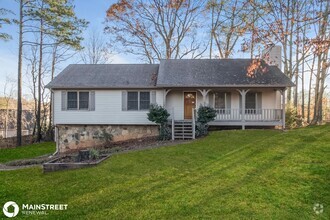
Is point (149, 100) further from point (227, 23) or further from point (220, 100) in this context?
point (227, 23)

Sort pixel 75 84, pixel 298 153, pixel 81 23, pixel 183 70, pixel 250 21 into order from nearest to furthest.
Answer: pixel 298 153 < pixel 75 84 < pixel 183 70 < pixel 81 23 < pixel 250 21

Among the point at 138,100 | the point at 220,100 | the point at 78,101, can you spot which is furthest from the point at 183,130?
the point at 78,101

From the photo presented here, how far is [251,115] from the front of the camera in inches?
540

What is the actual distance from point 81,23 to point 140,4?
739cm

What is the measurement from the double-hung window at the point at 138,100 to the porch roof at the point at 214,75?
4.22 feet

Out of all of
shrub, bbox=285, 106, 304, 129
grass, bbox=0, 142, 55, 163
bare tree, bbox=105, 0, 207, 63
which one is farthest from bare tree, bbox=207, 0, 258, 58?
grass, bbox=0, 142, 55, 163

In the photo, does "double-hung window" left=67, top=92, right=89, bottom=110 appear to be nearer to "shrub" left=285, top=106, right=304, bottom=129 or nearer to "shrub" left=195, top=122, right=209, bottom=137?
"shrub" left=195, top=122, right=209, bottom=137

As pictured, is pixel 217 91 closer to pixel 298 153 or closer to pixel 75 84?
pixel 298 153

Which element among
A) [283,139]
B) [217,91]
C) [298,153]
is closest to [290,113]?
[217,91]

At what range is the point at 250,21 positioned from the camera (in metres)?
20.2

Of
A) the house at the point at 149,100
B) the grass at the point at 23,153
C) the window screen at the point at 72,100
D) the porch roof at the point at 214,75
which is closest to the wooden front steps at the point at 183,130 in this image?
the house at the point at 149,100

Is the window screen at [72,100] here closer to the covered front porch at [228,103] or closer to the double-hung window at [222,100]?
the covered front porch at [228,103]

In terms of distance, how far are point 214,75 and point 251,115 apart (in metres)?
3.14

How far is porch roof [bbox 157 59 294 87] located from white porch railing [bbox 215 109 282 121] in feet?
5.29
